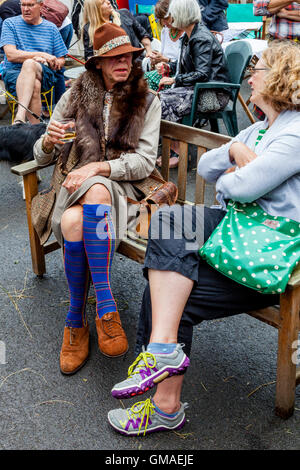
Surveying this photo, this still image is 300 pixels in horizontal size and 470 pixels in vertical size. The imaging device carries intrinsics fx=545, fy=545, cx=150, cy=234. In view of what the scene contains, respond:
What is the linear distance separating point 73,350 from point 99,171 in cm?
89

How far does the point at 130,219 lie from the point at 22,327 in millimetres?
834

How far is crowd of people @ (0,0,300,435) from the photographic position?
2.12 meters

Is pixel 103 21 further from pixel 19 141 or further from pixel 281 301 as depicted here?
pixel 281 301

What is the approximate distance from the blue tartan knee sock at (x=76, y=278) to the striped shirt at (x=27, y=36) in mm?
3311

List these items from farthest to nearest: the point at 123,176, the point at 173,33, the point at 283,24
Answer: the point at 173,33
the point at 283,24
the point at 123,176

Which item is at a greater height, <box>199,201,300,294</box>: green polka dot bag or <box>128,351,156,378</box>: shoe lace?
<box>199,201,300,294</box>: green polka dot bag

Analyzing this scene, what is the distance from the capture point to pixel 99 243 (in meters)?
2.52

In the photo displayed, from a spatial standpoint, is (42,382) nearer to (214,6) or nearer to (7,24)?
(7,24)

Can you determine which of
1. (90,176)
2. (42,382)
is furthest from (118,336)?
(90,176)

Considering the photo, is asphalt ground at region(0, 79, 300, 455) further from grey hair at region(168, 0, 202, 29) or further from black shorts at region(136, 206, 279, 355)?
grey hair at region(168, 0, 202, 29)

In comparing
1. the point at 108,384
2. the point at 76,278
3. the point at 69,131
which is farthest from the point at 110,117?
the point at 108,384

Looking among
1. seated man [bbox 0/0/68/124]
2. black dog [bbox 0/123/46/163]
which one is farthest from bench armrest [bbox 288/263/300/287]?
seated man [bbox 0/0/68/124]

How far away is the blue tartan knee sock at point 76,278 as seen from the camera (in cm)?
256

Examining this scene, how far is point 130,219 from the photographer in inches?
113
